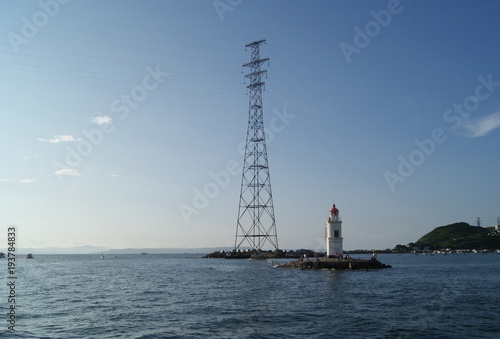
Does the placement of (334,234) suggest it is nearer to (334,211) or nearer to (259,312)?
(334,211)

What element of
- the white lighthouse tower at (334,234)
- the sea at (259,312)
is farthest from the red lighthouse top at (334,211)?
the sea at (259,312)

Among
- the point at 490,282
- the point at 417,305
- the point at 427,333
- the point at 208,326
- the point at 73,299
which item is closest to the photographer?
the point at 427,333

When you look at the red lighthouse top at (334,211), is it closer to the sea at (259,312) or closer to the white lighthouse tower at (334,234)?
the white lighthouse tower at (334,234)

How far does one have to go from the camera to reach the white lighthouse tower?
63.7 meters

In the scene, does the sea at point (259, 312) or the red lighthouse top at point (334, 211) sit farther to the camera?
the red lighthouse top at point (334, 211)

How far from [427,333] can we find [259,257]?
97013 millimetres

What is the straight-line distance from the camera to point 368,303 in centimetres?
3125

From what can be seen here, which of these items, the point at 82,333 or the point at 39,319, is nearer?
the point at 82,333

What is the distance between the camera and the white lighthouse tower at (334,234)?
2506 inches

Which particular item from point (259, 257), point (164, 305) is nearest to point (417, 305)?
point (164, 305)

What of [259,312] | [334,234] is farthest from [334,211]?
[259,312]

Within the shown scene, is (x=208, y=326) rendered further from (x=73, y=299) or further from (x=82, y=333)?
(x=73, y=299)

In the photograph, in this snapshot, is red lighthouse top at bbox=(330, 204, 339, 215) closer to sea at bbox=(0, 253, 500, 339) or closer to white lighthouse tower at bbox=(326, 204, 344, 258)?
white lighthouse tower at bbox=(326, 204, 344, 258)

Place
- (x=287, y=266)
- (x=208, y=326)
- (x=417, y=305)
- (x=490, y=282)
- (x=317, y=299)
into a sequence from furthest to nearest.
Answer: (x=287, y=266) < (x=490, y=282) < (x=317, y=299) < (x=417, y=305) < (x=208, y=326)
